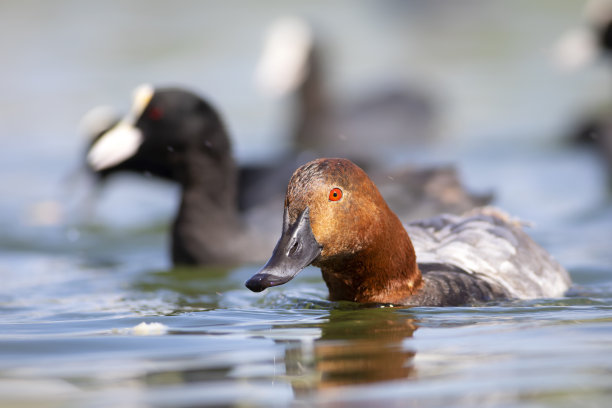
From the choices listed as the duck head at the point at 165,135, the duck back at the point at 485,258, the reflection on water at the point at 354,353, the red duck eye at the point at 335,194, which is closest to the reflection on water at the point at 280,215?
the reflection on water at the point at 354,353

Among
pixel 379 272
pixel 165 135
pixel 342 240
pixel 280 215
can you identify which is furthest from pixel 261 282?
pixel 280 215

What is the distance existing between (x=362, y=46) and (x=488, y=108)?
4.67m

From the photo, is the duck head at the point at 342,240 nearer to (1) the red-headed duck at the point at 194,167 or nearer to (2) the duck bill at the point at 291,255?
(2) the duck bill at the point at 291,255

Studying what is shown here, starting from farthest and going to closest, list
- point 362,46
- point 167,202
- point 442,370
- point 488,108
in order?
point 362,46 → point 488,108 → point 167,202 → point 442,370

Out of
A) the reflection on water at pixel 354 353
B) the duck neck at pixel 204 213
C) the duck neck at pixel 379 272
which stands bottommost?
the reflection on water at pixel 354 353

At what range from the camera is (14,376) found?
4320 mm

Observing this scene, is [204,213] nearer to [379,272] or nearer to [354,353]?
[379,272]

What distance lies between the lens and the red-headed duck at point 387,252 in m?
4.99

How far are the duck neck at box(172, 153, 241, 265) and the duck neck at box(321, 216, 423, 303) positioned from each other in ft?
11.0

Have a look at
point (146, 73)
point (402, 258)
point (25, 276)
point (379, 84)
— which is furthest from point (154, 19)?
point (402, 258)

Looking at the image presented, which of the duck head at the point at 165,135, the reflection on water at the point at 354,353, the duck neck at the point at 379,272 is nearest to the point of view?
the reflection on water at the point at 354,353

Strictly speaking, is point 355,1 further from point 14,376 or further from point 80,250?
point 14,376

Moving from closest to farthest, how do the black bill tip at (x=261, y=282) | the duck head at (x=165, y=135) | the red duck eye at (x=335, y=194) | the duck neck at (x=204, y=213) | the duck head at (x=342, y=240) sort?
1. the black bill tip at (x=261, y=282)
2. the duck head at (x=342, y=240)
3. the red duck eye at (x=335, y=194)
4. the duck head at (x=165, y=135)
5. the duck neck at (x=204, y=213)

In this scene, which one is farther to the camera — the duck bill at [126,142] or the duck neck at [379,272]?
the duck bill at [126,142]
